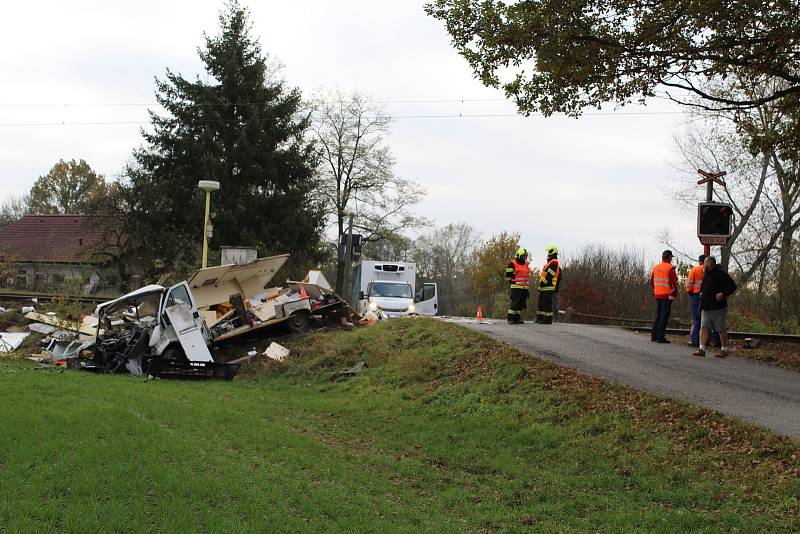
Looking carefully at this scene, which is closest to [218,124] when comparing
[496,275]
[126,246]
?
[126,246]

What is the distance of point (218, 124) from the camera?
41.7 metres

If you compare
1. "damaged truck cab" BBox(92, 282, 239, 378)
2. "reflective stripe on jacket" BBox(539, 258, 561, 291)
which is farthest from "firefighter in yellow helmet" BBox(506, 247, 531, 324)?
"damaged truck cab" BBox(92, 282, 239, 378)

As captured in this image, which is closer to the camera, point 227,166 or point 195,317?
point 195,317

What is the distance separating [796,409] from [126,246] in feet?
136

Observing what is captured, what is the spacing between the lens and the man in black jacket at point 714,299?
15141 mm

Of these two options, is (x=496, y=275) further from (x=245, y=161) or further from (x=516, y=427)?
(x=516, y=427)

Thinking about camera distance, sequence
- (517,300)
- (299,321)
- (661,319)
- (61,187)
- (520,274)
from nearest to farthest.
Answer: (661,319)
(520,274)
(517,300)
(299,321)
(61,187)

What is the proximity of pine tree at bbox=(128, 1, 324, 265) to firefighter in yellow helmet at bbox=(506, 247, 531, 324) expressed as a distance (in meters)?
21.4

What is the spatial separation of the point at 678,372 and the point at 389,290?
18854 millimetres

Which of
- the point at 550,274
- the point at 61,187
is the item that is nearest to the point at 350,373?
the point at 550,274

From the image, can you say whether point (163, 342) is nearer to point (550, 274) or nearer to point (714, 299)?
point (550, 274)

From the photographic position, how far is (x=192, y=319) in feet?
65.4

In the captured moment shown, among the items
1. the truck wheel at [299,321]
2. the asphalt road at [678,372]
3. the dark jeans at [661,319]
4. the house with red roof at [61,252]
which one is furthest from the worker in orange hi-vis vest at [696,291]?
the house with red roof at [61,252]

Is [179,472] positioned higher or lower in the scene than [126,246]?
lower
